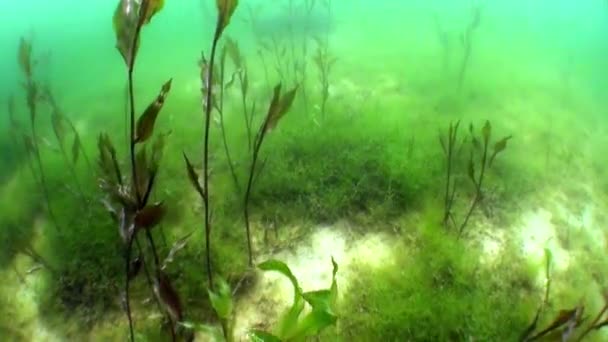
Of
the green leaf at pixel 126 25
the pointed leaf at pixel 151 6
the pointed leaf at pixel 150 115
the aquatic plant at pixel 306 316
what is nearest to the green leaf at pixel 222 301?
the aquatic plant at pixel 306 316

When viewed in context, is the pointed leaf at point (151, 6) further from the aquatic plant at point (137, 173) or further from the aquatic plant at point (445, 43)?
the aquatic plant at point (445, 43)

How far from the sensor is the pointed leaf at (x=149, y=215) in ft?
7.19

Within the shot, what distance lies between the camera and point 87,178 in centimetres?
532

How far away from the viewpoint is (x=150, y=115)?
1.99 m

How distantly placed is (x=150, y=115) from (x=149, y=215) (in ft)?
1.87

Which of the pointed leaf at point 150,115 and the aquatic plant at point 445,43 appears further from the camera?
the aquatic plant at point 445,43

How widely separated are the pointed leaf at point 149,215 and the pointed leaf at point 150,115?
1.24 feet

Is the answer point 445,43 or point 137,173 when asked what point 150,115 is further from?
point 445,43

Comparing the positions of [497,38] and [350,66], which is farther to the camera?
[497,38]

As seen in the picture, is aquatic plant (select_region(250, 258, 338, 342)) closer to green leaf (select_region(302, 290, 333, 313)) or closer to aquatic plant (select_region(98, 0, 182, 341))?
green leaf (select_region(302, 290, 333, 313))


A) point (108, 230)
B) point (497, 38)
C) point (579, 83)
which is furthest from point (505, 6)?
point (108, 230)

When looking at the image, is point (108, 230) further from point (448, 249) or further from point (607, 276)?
point (607, 276)

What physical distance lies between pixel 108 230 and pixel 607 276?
5.01m

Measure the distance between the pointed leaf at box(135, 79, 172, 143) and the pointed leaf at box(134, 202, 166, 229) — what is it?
38cm
